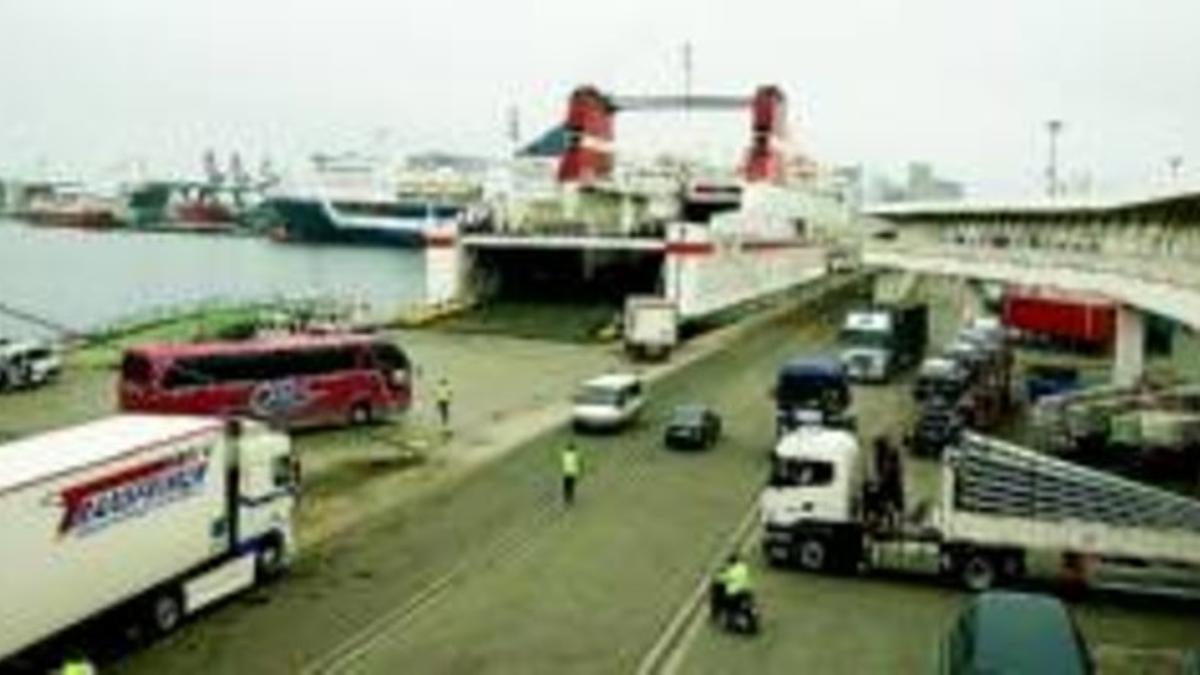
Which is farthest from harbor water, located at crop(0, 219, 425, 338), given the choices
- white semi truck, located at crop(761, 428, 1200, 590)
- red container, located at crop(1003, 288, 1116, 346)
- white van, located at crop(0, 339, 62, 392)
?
white semi truck, located at crop(761, 428, 1200, 590)

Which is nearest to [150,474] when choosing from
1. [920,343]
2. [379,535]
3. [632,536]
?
A: [379,535]

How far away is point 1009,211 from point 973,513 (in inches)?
1914

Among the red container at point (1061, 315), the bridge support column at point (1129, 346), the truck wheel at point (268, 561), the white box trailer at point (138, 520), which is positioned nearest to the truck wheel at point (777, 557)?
the white box trailer at point (138, 520)

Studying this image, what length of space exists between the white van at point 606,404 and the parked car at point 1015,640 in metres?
24.9

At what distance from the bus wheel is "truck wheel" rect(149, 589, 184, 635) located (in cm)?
2190

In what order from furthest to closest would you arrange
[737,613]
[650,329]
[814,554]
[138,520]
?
[650,329] → [814,554] → [737,613] → [138,520]

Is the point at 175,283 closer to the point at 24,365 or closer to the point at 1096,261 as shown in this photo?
the point at 24,365

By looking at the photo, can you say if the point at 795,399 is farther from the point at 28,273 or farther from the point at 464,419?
the point at 28,273

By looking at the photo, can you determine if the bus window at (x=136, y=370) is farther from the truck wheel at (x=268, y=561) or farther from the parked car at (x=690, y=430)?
the truck wheel at (x=268, y=561)

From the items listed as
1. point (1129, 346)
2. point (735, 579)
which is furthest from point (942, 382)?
point (735, 579)

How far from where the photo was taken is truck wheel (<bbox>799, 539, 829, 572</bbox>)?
31344mm

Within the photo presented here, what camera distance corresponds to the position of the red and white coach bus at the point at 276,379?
4369 centimetres

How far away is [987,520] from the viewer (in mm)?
29938

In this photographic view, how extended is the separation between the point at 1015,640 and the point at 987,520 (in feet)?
30.7
